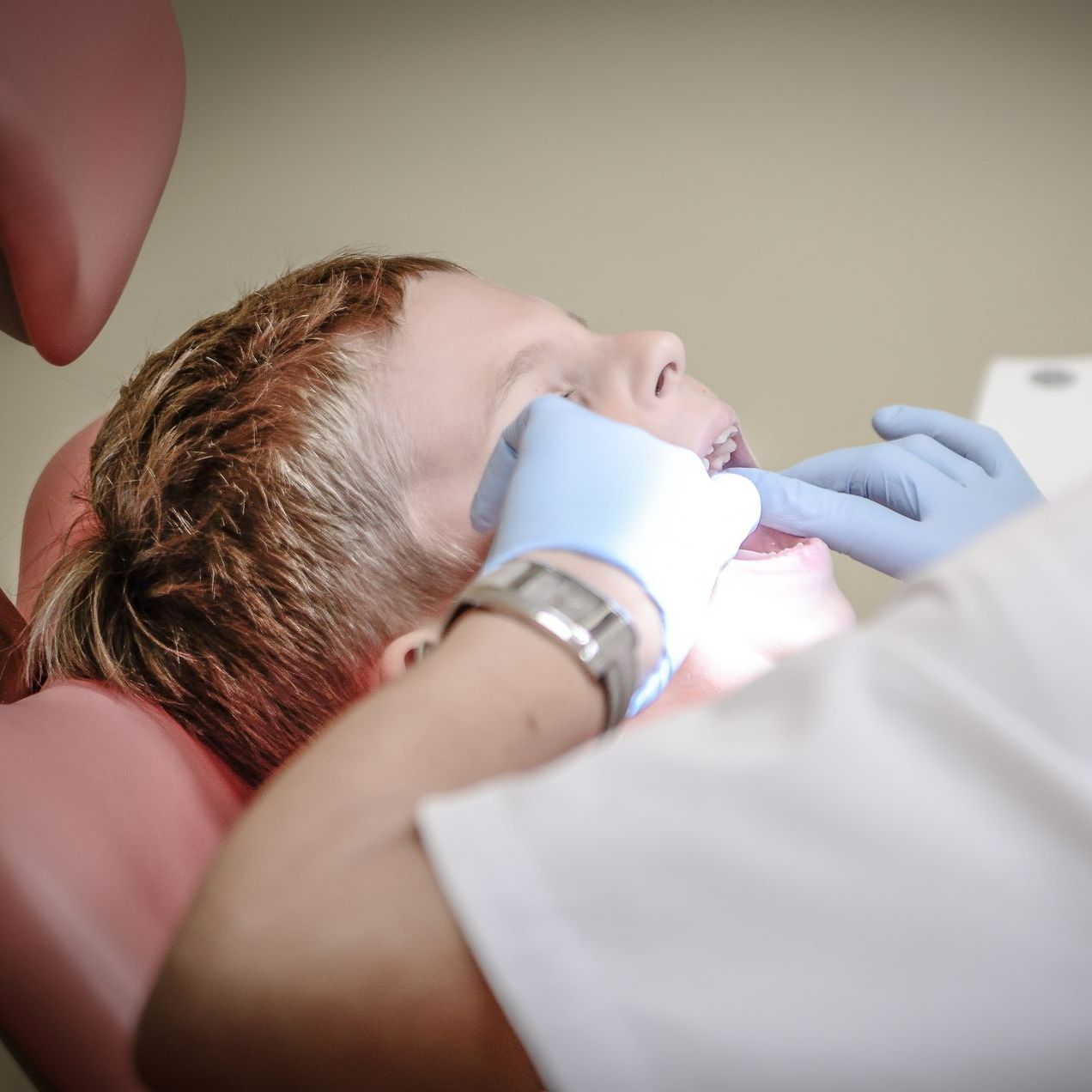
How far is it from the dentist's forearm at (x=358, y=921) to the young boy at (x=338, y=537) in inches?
17.1

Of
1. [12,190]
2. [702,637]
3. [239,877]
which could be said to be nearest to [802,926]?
[239,877]

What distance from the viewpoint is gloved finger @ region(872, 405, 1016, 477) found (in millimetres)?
1148

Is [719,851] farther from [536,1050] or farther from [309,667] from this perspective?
[309,667]

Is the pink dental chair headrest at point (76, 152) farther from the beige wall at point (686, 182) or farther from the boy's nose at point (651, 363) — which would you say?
the beige wall at point (686, 182)

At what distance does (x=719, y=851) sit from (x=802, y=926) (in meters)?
0.04

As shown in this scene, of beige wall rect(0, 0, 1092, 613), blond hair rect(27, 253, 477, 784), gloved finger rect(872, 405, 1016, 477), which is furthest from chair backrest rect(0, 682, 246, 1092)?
beige wall rect(0, 0, 1092, 613)

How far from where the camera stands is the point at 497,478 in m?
0.93

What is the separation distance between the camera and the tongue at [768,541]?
1.12 meters

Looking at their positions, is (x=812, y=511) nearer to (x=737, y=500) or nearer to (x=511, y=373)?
(x=737, y=500)

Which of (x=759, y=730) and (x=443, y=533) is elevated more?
(x=759, y=730)

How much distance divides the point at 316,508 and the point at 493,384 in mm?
209

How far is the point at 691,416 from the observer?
3.59 feet

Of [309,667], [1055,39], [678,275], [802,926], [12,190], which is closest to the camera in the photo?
[802,926]

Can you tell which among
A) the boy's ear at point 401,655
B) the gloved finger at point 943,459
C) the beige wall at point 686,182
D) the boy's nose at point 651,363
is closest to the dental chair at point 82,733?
the boy's ear at point 401,655
